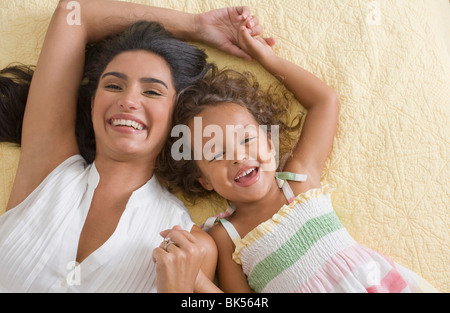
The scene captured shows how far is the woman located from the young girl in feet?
0.23

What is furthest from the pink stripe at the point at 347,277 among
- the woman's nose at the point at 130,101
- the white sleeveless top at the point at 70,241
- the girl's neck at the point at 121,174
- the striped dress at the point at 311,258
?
the woman's nose at the point at 130,101

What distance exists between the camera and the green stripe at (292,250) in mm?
1115

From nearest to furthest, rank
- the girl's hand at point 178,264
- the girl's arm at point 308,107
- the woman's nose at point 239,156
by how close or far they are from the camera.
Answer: the girl's hand at point 178,264
the woman's nose at point 239,156
the girl's arm at point 308,107

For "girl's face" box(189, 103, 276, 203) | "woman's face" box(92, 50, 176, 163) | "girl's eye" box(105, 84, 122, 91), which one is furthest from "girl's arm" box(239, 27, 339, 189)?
"girl's eye" box(105, 84, 122, 91)

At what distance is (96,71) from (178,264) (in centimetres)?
66

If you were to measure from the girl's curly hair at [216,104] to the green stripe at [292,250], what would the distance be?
284mm

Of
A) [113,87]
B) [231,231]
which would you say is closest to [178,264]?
[231,231]

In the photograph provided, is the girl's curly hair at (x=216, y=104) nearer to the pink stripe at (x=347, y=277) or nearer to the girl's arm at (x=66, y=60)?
the girl's arm at (x=66, y=60)

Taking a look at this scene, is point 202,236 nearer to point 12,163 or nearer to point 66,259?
point 66,259

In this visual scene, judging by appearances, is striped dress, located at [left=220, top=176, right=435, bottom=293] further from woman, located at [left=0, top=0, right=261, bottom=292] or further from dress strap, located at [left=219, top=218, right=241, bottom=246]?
woman, located at [left=0, top=0, right=261, bottom=292]

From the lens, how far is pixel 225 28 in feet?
4.52

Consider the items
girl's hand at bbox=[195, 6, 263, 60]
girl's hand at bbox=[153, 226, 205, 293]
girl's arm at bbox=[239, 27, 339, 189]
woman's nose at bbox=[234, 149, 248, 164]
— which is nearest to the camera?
girl's hand at bbox=[153, 226, 205, 293]

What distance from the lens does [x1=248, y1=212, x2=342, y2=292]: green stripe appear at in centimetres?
112
